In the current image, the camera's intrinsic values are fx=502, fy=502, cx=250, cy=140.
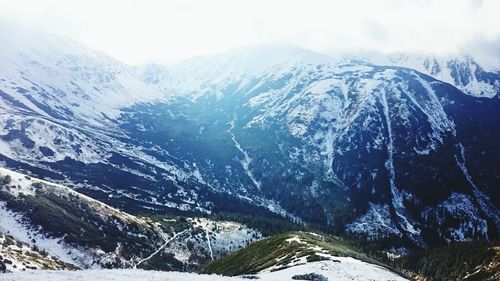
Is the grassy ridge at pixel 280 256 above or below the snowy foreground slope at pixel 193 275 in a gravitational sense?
below

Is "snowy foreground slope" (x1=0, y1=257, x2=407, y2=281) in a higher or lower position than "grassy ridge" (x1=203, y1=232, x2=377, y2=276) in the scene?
higher

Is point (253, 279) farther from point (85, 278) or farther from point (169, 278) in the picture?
point (85, 278)

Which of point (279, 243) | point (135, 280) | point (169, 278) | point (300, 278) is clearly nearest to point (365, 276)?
point (300, 278)

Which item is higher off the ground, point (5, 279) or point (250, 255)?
point (5, 279)

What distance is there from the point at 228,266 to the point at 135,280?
4102 inches

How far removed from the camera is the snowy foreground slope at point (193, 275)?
2372 inches

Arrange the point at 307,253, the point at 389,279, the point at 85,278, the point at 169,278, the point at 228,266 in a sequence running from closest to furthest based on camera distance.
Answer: the point at 85,278 → the point at 169,278 → the point at 389,279 → the point at 307,253 → the point at 228,266

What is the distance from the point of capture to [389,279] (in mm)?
81312

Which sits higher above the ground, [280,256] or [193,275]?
[193,275]

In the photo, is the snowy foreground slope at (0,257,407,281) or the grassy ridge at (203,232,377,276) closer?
the snowy foreground slope at (0,257,407,281)

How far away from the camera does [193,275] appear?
70.6 meters

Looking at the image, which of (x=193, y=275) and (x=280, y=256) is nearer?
(x=193, y=275)

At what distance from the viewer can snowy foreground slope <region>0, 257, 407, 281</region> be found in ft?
198

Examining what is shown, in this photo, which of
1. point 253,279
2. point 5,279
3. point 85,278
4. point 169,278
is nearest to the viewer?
point 5,279
